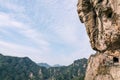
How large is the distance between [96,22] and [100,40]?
8.71 ft

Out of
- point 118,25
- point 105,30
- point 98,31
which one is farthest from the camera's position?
point 98,31

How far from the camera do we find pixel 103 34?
108ft

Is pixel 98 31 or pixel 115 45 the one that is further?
pixel 98 31

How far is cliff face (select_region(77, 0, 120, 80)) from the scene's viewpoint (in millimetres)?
31266

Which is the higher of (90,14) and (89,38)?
(90,14)

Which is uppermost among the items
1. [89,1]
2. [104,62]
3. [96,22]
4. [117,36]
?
[89,1]

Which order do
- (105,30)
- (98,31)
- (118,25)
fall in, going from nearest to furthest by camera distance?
(118,25) → (105,30) → (98,31)

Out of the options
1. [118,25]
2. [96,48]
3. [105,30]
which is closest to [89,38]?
[96,48]

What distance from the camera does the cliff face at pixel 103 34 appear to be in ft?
103

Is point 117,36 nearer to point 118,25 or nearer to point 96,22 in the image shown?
point 118,25

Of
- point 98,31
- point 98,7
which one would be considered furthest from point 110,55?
point 98,7

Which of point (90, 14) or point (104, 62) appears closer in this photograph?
point (104, 62)

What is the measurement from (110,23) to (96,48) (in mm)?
4752

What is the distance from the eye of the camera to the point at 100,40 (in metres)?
34.0
